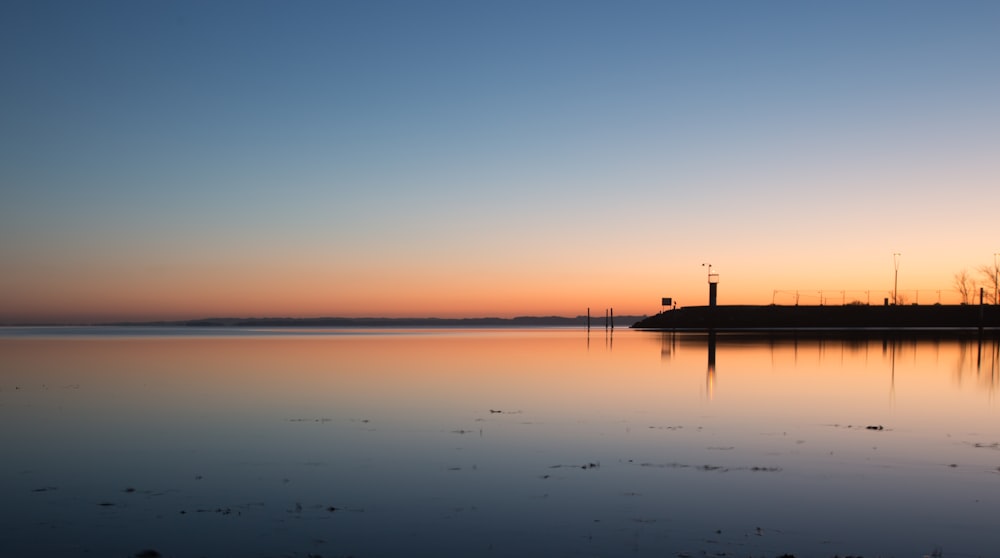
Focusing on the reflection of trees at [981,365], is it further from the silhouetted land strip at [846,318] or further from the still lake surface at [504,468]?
the silhouetted land strip at [846,318]

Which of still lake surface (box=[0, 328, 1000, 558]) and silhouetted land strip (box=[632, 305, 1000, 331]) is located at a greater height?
silhouetted land strip (box=[632, 305, 1000, 331])

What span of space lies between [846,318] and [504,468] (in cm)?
13124

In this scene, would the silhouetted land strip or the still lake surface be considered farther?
the silhouetted land strip

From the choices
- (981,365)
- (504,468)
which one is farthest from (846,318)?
(504,468)

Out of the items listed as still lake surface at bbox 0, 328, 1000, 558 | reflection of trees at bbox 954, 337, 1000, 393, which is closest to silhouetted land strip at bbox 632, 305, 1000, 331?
reflection of trees at bbox 954, 337, 1000, 393

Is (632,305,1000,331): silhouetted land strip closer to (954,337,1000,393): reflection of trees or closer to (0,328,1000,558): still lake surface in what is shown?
(954,337,1000,393): reflection of trees

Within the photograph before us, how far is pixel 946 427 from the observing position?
22875 mm

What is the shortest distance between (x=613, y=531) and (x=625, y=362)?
1535 inches

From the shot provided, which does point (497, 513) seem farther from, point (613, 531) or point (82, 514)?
point (82, 514)

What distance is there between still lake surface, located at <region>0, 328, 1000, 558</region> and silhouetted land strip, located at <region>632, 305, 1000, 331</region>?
101m

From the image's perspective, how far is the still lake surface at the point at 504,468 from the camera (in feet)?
38.1

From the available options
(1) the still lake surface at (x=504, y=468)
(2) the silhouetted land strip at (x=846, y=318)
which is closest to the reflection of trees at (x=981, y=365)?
(1) the still lake surface at (x=504, y=468)

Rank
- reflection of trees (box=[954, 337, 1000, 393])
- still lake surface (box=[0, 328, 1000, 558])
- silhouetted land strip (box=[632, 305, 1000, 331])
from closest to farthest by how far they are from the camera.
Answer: still lake surface (box=[0, 328, 1000, 558]) → reflection of trees (box=[954, 337, 1000, 393]) → silhouetted land strip (box=[632, 305, 1000, 331])

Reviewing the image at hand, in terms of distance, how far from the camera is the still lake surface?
457 inches
